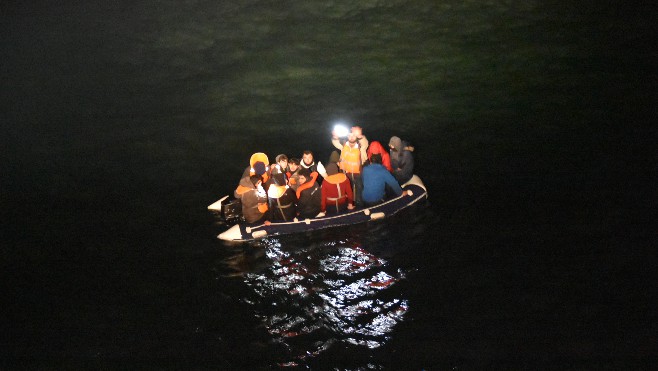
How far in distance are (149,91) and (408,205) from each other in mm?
10597

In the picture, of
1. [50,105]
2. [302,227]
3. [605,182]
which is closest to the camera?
[302,227]

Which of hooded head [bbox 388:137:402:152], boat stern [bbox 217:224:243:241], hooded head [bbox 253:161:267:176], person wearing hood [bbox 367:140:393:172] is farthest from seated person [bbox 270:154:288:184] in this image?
hooded head [bbox 388:137:402:152]

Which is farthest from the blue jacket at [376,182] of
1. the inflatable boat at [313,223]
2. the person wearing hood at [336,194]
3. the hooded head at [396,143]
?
the hooded head at [396,143]

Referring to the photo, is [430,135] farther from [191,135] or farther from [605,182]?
A: [191,135]

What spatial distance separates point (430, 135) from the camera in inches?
611

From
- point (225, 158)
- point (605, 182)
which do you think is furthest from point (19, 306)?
point (605, 182)

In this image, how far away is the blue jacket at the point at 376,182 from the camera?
12.1 meters

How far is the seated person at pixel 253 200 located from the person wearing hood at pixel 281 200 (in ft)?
0.46

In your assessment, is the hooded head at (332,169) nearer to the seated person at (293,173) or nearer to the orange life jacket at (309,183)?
the orange life jacket at (309,183)

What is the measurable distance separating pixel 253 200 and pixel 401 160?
3.10 metres

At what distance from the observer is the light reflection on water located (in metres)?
9.44

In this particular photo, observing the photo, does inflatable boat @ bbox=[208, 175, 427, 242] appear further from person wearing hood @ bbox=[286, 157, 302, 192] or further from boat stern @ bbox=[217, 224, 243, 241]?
person wearing hood @ bbox=[286, 157, 302, 192]

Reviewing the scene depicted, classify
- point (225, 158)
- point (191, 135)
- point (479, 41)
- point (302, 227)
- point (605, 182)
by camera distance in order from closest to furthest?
point (302, 227), point (605, 182), point (225, 158), point (191, 135), point (479, 41)

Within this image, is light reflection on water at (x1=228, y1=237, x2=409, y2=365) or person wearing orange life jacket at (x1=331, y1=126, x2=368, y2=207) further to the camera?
person wearing orange life jacket at (x1=331, y1=126, x2=368, y2=207)
